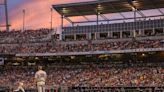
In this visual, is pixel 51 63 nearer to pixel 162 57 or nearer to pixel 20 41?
pixel 20 41

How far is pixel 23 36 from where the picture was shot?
75.2 m

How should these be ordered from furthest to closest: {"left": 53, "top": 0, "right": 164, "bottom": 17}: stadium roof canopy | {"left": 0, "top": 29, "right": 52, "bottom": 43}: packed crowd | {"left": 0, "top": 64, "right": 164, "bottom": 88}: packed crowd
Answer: {"left": 0, "top": 29, "right": 52, "bottom": 43}: packed crowd → {"left": 53, "top": 0, "right": 164, "bottom": 17}: stadium roof canopy → {"left": 0, "top": 64, "right": 164, "bottom": 88}: packed crowd

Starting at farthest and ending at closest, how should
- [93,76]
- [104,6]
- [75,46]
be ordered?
[75,46], [104,6], [93,76]

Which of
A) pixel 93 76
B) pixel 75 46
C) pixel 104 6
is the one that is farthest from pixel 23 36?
pixel 93 76

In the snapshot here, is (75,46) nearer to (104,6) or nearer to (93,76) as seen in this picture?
(104,6)

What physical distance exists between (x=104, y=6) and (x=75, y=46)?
25.0 feet

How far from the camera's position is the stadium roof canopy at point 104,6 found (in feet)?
200

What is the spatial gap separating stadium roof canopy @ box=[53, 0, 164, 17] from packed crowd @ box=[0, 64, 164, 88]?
8489 mm

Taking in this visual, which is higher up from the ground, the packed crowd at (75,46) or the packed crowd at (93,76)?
the packed crowd at (75,46)

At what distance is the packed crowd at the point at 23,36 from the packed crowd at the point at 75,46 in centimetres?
111

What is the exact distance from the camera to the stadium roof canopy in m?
61.1

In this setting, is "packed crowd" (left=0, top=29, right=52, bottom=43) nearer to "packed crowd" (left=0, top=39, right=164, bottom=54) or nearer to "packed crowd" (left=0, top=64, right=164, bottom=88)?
"packed crowd" (left=0, top=39, right=164, bottom=54)

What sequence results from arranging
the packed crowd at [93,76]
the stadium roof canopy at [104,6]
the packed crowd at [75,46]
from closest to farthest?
the packed crowd at [93,76]
the packed crowd at [75,46]
the stadium roof canopy at [104,6]

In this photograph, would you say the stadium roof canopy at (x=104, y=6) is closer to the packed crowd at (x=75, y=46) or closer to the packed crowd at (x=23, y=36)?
the packed crowd at (x=75, y=46)
